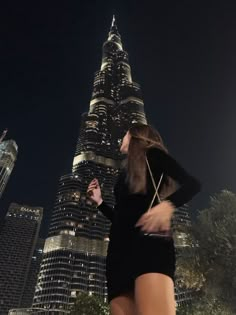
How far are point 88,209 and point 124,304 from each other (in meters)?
135

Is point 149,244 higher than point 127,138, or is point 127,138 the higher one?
point 127,138

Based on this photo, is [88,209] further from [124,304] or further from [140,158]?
[124,304]

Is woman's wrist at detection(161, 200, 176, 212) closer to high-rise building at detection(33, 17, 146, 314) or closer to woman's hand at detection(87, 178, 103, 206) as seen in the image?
woman's hand at detection(87, 178, 103, 206)

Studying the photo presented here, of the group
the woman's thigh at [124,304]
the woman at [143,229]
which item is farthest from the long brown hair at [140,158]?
the woman's thigh at [124,304]

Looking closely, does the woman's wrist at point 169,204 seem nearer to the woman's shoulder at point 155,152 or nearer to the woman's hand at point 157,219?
the woman's hand at point 157,219

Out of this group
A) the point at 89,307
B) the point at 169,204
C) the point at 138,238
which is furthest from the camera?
the point at 89,307

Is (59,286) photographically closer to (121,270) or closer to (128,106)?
(128,106)

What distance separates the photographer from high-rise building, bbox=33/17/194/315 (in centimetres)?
11438

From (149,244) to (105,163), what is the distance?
495 feet

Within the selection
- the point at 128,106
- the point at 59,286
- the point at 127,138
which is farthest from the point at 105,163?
the point at 127,138

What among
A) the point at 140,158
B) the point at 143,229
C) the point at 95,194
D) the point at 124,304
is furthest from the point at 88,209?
the point at 143,229

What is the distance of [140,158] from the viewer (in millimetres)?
2924

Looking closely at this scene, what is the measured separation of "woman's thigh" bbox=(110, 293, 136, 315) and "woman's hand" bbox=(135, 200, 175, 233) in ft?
1.73

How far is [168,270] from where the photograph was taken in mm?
2277
